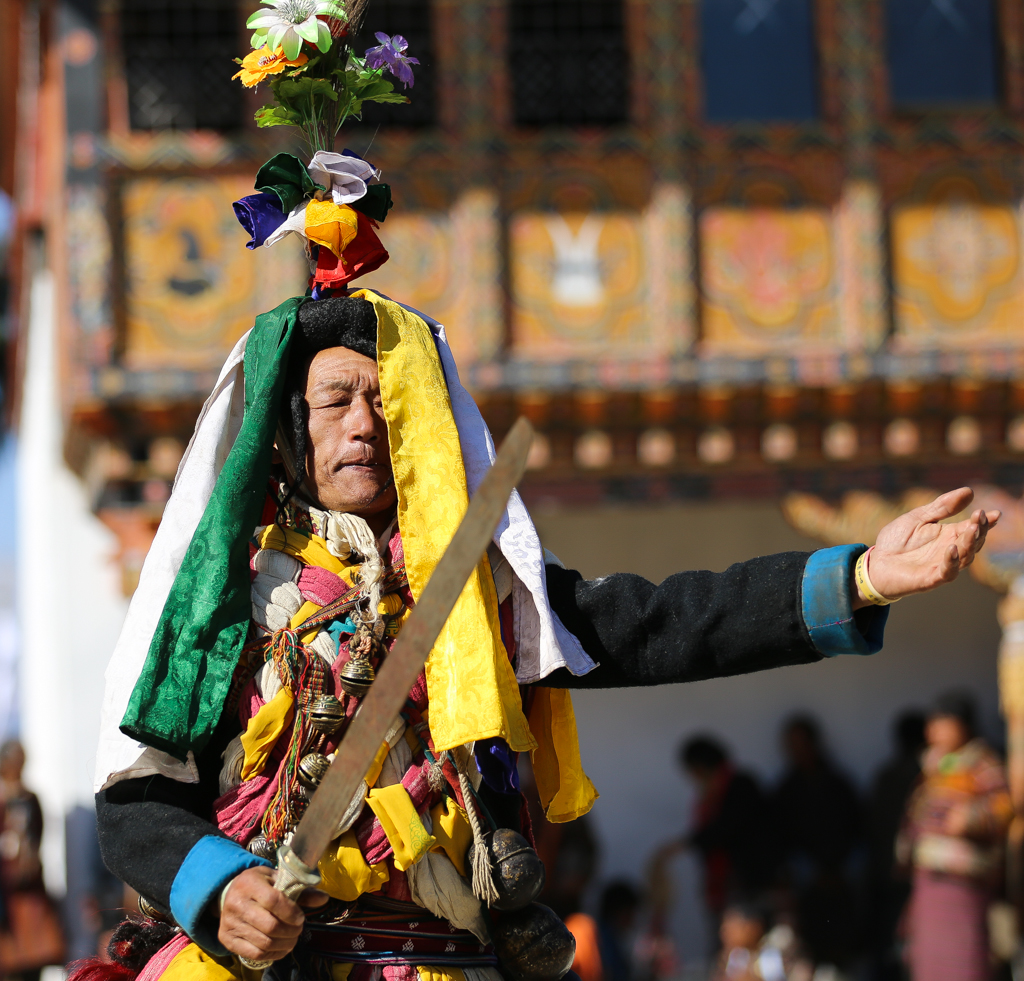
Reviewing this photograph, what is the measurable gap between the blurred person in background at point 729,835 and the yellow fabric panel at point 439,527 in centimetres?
609

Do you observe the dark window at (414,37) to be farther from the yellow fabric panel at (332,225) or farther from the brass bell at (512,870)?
the brass bell at (512,870)

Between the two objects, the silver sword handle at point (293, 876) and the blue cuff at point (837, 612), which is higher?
the blue cuff at point (837, 612)

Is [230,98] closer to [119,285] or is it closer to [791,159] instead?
[119,285]

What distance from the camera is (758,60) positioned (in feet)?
27.2

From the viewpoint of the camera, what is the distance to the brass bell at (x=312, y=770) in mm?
2408

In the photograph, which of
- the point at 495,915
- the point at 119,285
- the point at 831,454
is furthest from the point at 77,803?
the point at 495,915

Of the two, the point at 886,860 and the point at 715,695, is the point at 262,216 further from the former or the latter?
the point at 715,695

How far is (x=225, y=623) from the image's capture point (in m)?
2.46

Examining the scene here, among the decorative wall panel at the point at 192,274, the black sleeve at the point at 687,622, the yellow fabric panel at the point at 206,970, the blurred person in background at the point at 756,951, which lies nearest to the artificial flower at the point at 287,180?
the black sleeve at the point at 687,622

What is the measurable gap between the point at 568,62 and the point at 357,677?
253 inches

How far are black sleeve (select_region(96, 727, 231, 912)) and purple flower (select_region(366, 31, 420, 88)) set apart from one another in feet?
3.62

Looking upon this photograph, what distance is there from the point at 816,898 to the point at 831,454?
2.22m

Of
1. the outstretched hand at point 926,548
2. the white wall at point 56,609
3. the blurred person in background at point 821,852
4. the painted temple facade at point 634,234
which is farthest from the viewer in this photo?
the white wall at point 56,609

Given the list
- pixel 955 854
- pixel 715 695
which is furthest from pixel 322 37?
pixel 715 695
